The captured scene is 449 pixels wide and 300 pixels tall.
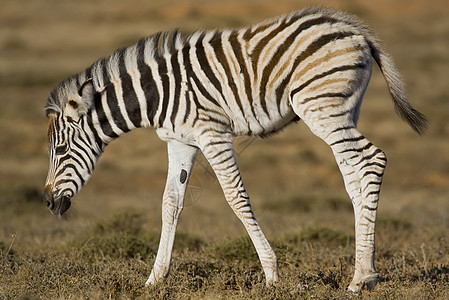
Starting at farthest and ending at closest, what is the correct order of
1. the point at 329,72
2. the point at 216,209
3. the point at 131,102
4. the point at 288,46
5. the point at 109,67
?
the point at 216,209
the point at 109,67
the point at 131,102
the point at 288,46
the point at 329,72

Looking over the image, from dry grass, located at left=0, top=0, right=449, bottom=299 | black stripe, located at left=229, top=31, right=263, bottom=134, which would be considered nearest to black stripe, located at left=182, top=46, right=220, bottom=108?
black stripe, located at left=229, top=31, right=263, bottom=134

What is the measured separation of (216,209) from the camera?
13.7m

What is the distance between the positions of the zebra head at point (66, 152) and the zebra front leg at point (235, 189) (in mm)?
1282

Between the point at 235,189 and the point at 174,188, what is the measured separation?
32.0 inches

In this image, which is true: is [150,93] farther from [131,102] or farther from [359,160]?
[359,160]

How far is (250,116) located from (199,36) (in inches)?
40.8

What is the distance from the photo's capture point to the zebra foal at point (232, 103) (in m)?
5.86

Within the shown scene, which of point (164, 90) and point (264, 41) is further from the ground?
point (264, 41)

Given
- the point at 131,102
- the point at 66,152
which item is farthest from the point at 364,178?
the point at 66,152

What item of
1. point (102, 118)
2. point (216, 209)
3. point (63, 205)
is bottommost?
point (63, 205)

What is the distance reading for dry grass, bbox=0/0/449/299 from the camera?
6.00 m

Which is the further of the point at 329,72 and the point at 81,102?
the point at 81,102

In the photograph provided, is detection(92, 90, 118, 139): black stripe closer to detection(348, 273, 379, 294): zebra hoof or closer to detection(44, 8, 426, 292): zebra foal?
detection(44, 8, 426, 292): zebra foal

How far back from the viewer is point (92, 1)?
56.3m
